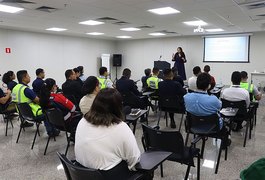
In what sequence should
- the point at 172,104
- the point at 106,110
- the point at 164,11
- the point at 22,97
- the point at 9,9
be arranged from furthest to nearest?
the point at 164,11 → the point at 9,9 → the point at 172,104 → the point at 22,97 → the point at 106,110

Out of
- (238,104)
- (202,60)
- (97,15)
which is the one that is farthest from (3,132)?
(202,60)

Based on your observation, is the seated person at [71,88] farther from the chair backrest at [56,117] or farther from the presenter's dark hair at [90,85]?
the presenter's dark hair at [90,85]

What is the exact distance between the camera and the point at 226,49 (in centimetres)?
1044

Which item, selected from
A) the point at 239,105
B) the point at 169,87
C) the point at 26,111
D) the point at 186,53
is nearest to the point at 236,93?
the point at 239,105

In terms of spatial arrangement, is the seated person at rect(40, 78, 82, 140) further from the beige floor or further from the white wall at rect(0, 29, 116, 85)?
the white wall at rect(0, 29, 116, 85)

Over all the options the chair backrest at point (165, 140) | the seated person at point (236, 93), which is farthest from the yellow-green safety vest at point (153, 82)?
the chair backrest at point (165, 140)

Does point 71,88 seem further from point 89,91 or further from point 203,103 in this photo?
point 203,103

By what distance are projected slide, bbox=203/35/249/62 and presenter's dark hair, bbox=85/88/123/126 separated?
984 centimetres

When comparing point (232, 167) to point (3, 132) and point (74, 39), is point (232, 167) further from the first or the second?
point (74, 39)

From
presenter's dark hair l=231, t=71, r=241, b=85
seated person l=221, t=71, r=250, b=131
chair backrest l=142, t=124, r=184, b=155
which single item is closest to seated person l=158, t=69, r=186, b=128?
seated person l=221, t=71, r=250, b=131

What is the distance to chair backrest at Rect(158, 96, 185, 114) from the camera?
4262 millimetres

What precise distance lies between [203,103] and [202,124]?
0.28 meters

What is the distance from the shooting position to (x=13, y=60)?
9258mm

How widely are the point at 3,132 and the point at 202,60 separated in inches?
358
